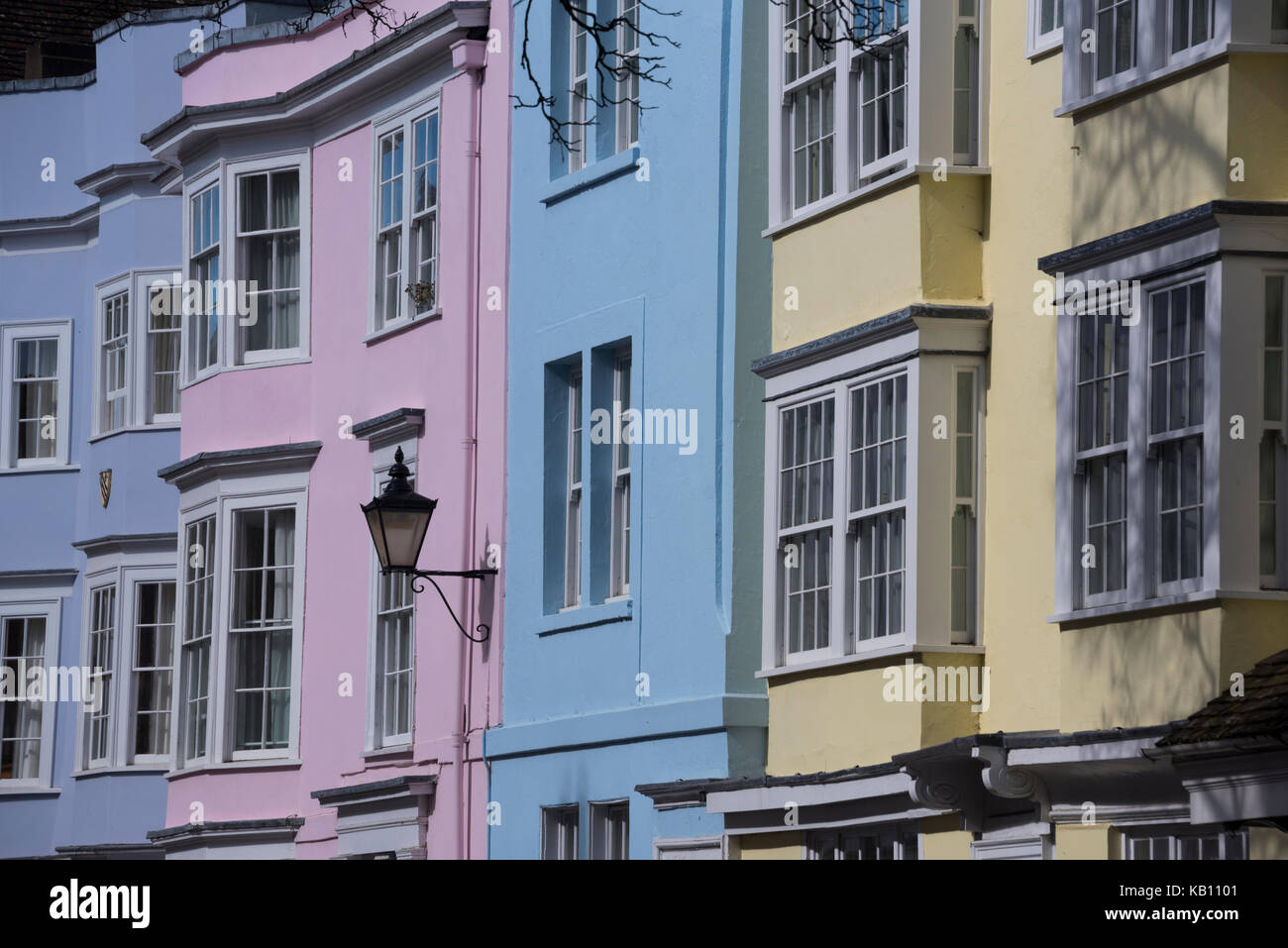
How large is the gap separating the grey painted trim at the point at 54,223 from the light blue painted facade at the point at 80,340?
0.07ft

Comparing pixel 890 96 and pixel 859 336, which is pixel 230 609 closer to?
pixel 859 336

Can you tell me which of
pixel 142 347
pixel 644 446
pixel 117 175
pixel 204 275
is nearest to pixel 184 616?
pixel 204 275

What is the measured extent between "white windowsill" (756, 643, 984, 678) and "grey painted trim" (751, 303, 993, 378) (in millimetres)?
1882

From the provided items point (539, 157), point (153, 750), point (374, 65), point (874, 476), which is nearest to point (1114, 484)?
point (874, 476)

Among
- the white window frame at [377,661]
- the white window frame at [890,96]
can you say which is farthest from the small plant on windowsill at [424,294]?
the white window frame at [890,96]

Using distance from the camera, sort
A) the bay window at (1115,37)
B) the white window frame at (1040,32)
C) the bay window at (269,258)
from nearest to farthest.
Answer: the bay window at (1115,37) < the white window frame at (1040,32) < the bay window at (269,258)

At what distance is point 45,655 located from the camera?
30.4 m

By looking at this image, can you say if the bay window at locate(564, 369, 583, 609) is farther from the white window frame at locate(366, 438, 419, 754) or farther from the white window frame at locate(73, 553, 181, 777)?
the white window frame at locate(73, 553, 181, 777)

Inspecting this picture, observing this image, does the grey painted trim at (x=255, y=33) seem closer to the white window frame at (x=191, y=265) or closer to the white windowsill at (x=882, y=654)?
the white window frame at (x=191, y=265)

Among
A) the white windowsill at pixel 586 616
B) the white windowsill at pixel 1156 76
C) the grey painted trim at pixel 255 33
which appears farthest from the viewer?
the grey painted trim at pixel 255 33

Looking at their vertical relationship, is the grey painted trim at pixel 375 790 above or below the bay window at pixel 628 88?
below

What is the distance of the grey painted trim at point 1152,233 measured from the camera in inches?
509

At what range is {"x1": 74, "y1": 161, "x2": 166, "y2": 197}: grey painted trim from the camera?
28969mm
